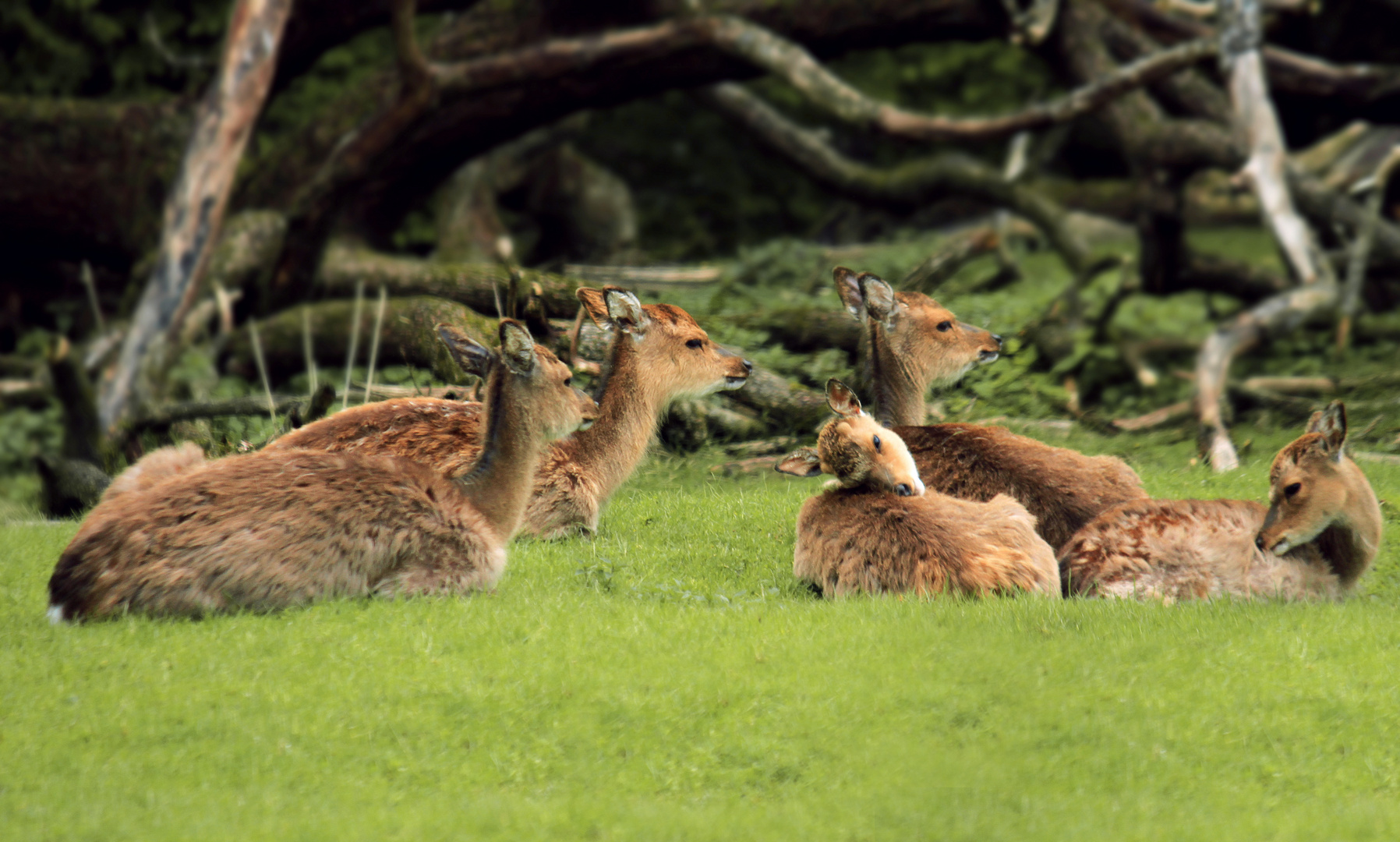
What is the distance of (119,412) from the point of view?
11922 millimetres

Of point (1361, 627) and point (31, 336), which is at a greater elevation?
point (1361, 627)

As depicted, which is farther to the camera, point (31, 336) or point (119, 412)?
point (31, 336)

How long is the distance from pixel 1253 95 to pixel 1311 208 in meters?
2.27

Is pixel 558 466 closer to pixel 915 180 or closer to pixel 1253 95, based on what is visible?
pixel 1253 95

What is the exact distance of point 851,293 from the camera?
932 centimetres

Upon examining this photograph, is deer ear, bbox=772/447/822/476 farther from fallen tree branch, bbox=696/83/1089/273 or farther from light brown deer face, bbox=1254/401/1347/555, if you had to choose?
fallen tree branch, bbox=696/83/1089/273

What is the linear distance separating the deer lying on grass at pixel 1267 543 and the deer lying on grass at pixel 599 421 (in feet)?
10.1

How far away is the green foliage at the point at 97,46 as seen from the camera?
1719cm

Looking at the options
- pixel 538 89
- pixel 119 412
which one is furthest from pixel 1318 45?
pixel 119 412

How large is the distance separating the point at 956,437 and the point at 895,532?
1.43 m

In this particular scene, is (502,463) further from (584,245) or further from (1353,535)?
(584,245)

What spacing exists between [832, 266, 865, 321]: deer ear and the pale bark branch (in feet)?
20.3

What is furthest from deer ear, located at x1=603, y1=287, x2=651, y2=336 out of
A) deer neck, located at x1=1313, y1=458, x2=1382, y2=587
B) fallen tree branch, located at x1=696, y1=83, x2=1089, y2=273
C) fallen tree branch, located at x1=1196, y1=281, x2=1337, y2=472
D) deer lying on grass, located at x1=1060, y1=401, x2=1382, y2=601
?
fallen tree branch, located at x1=696, y1=83, x2=1089, y2=273

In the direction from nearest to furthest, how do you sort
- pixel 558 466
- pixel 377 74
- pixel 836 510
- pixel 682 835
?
pixel 682 835 < pixel 836 510 < pixel 558 466 < pixel 377 74
